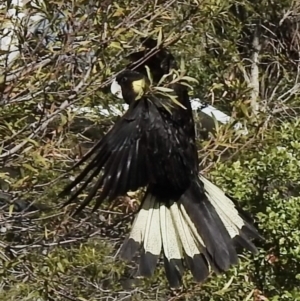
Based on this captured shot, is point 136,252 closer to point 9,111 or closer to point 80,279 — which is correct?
point 9,111

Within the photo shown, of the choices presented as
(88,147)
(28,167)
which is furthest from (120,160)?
(88,147)

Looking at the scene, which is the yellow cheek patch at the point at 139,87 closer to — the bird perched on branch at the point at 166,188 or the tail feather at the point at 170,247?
the bird perched on branch at the point at 166,188

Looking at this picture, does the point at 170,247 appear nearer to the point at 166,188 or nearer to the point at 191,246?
the point at 191,246

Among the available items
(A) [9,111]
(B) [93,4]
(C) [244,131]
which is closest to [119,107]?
(C) [244,131]

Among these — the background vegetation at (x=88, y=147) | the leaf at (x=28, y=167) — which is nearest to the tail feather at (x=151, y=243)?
the background vegetation at (x=88, y=147)

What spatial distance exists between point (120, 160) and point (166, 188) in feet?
0.94

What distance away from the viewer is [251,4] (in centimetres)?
448

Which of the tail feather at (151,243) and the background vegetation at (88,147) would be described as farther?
the tail feather at (151,243)

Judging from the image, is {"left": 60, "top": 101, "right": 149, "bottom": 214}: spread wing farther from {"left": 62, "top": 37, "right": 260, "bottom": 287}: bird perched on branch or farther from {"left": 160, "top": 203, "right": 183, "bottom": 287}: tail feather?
{"left": 160, "top": 203, "right": 183, "bottom": 287}: tail feather

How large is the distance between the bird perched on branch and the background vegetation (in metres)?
0.09

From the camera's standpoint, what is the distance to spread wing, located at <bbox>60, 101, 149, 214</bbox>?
1.58m

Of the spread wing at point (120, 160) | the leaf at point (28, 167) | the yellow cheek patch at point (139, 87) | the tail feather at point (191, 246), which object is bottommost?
the tail feather at point (191, 246)

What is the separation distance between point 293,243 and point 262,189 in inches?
9.4

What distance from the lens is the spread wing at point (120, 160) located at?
158 cm
